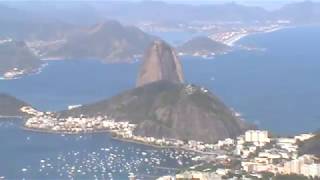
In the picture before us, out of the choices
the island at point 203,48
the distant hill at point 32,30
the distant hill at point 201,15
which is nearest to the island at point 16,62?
the island at point 203,48

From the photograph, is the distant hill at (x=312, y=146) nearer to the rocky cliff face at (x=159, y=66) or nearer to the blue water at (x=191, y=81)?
the blue water at (x=191, y=81)

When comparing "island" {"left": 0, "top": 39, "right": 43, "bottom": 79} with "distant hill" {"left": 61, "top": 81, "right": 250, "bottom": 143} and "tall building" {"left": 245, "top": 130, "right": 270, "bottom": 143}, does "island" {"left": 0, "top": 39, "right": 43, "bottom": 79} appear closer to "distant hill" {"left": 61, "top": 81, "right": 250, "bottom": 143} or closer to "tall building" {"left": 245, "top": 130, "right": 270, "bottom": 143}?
"distant hill" {"left": 61, "top": 81, "right": 250, "bottom": 143}

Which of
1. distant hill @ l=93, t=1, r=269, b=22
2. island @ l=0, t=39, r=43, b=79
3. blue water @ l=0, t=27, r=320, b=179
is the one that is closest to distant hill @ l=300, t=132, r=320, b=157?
blue water @ l=0, t=27, r=320, b=179

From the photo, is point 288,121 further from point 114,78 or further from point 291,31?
point 291,31

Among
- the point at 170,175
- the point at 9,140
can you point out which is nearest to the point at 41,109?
the point at 9,140

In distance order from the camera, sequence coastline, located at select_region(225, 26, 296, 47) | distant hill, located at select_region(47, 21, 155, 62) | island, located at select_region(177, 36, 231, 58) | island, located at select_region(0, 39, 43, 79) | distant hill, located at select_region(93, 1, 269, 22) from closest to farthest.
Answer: island, located at select_region(0, 39, 43, 79), distant hill, located at select_region(47, 21, 155, 62), island, located at select_region(177, 36, 231, 58), coastline, located at select_region(225, 26, 296, 47), distant hill, located at select_region(93, 1, 269, 22)

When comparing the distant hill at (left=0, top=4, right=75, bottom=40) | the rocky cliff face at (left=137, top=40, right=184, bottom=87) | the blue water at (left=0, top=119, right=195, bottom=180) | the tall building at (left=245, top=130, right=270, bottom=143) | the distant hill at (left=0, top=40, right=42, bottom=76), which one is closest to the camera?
the blue water at (left=0, top=119, right=195, bottom=180)
